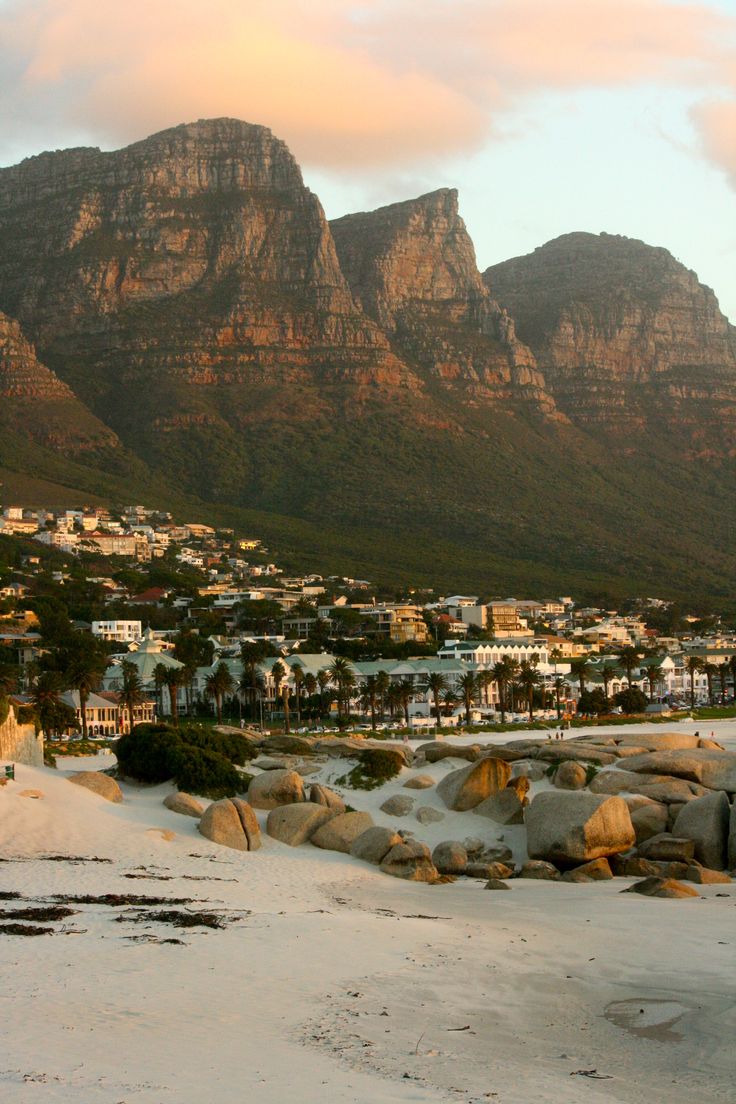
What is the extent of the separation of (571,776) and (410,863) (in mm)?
10500

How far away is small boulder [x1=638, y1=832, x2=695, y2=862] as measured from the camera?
37.9m

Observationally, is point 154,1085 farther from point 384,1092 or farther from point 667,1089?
point 667,1089

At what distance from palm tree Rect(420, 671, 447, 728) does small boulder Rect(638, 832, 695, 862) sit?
46.1 meters

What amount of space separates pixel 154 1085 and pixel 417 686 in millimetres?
89442

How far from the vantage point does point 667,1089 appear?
1742 centimetres

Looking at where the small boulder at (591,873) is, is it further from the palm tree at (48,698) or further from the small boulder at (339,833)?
the palm tree at (48,698)

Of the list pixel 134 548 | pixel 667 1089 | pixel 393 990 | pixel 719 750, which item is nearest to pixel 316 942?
pixel 393 990

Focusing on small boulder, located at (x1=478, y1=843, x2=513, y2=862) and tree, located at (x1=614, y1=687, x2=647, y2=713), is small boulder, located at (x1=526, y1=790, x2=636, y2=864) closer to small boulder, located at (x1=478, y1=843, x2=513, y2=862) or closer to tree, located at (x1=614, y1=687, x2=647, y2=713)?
small boulder, located at (x1=478, y1=843, x2=513, y2=862)

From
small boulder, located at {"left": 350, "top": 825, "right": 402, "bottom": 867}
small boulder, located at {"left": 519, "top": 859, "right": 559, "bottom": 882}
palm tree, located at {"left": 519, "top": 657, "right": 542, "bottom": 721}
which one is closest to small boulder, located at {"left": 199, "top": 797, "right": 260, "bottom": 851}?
small boulder, located at {"left": 350, "top": 825, "right": 402, "bottom": 867}

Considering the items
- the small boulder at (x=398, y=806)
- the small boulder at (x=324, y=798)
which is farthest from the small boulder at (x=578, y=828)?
the small boulder at (x=324, y=798)

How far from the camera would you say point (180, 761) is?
43062mm

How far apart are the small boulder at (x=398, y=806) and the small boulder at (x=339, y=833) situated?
477cm

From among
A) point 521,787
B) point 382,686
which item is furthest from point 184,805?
point 382,686

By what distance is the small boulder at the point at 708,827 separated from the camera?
3822cm
